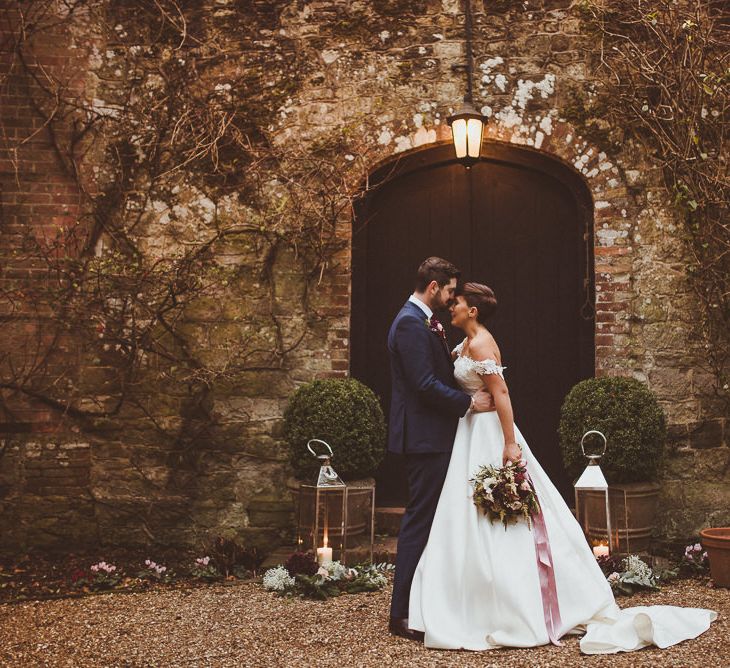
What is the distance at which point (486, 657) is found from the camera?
3340 millimetres

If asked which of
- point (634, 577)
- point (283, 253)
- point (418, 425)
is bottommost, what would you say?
point (634, 577)

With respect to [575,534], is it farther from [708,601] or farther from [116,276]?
[116,276]

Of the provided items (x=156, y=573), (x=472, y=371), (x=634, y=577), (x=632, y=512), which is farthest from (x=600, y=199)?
(x=156, y=573)

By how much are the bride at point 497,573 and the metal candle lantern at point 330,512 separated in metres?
1.22

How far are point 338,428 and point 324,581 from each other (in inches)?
40.7

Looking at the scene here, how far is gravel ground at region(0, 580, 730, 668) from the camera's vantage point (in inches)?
132

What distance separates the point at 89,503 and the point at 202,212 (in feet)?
7.89

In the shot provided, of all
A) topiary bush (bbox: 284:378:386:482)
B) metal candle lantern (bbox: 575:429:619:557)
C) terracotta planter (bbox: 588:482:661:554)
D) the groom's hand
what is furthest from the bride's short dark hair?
terracotta planter (bbox: 588:482:661:554)

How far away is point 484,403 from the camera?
12.5 feet

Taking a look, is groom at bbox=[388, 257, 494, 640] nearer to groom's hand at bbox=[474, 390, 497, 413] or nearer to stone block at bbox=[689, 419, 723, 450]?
groom's hand at bbox=[474, 390, 497, 413]

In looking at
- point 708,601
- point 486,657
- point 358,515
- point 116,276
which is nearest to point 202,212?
point 116,276

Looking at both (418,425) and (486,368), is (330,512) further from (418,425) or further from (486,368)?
(486,368)

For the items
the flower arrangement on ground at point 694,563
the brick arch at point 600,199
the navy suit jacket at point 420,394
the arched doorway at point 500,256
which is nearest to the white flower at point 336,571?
the navy suit jacket at point 420,394

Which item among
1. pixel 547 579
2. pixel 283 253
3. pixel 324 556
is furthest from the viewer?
pixel 283 253
